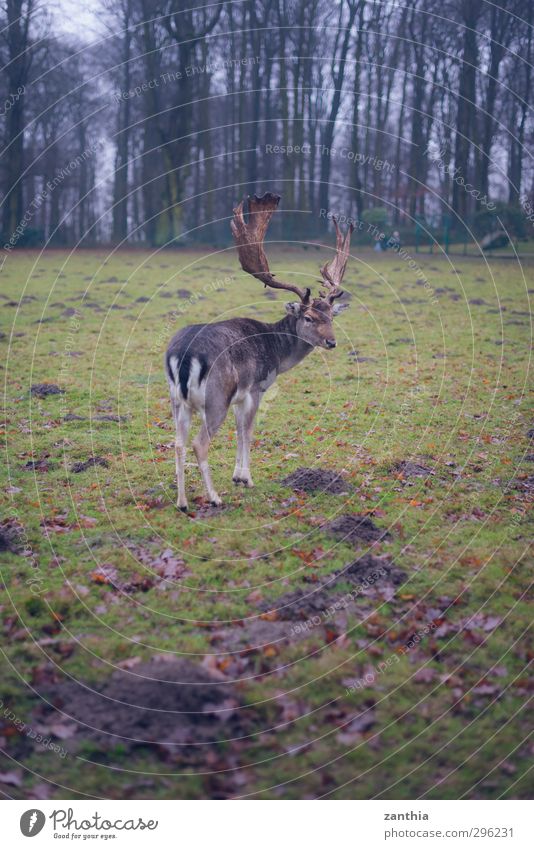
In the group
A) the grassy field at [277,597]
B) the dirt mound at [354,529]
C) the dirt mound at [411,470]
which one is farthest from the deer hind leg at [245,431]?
the dirt mound at [411,470]

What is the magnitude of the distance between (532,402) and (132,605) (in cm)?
976

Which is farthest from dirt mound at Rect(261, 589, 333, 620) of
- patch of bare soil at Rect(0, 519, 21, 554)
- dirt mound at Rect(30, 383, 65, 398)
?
dirt mound at Rect(30, 383, 65, 398)

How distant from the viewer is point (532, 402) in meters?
14.5

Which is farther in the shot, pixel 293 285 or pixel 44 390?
pixel 44 390

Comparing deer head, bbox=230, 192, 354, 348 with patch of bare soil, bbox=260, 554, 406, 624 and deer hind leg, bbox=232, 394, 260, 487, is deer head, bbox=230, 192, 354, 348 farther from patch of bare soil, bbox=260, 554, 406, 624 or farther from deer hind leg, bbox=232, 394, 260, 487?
patch of bare soil, bbox=260, 554, 406, 624

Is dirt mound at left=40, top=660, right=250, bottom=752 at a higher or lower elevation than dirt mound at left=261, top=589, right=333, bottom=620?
lower

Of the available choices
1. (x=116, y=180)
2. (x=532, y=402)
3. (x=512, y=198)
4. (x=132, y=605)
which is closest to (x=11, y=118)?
(x=116, y=180)

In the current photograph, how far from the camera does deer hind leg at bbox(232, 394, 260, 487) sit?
426 inches

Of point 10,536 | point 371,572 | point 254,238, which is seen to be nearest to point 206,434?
point 10,536

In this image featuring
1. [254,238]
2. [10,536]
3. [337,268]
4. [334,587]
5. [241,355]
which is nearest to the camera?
[334,587]

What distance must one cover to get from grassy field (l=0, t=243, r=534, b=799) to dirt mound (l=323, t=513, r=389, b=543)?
40 millimetres

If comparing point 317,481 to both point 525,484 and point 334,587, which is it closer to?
point 334,587

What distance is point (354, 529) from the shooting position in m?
9.26

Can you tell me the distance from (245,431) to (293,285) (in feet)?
8.22
